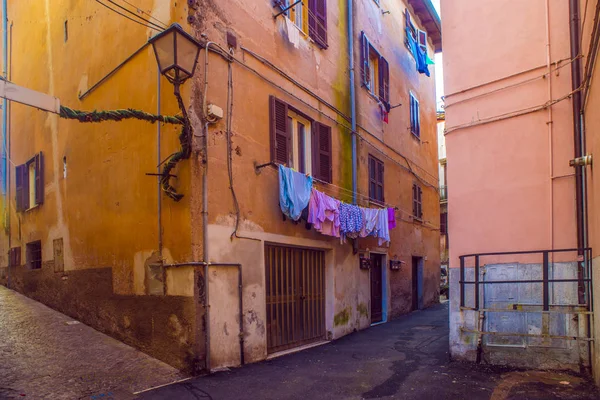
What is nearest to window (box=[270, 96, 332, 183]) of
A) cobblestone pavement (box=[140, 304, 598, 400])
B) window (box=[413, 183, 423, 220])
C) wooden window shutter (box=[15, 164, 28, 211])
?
cobblestone pavement (box=[140, 304, 598, 400])

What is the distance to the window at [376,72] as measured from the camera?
1331 cm

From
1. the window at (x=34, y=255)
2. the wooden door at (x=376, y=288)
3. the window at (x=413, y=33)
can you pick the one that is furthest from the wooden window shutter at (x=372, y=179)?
the window at (x=34, y=255)

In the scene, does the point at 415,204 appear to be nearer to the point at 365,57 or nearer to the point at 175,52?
the point at 365,57

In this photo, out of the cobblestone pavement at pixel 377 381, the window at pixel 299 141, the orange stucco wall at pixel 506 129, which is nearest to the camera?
the cobblestone pavement at pixel 377 381

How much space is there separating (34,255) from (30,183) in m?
1.99

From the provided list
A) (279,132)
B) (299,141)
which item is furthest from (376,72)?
(279,132)

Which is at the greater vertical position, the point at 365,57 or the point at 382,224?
the point at 365,57

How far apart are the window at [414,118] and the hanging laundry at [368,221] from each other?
21.0 feet

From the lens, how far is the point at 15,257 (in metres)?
12.5

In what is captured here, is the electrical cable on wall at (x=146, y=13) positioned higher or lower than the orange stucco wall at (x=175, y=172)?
higher

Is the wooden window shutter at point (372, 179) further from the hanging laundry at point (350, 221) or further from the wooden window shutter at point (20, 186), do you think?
the wooden window shutter at point (20, 186)

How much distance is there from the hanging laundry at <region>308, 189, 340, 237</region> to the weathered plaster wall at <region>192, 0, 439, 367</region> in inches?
18.1

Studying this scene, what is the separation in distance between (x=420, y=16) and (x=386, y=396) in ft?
55.0

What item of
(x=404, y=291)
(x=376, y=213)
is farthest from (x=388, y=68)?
(x=404, y=291)
